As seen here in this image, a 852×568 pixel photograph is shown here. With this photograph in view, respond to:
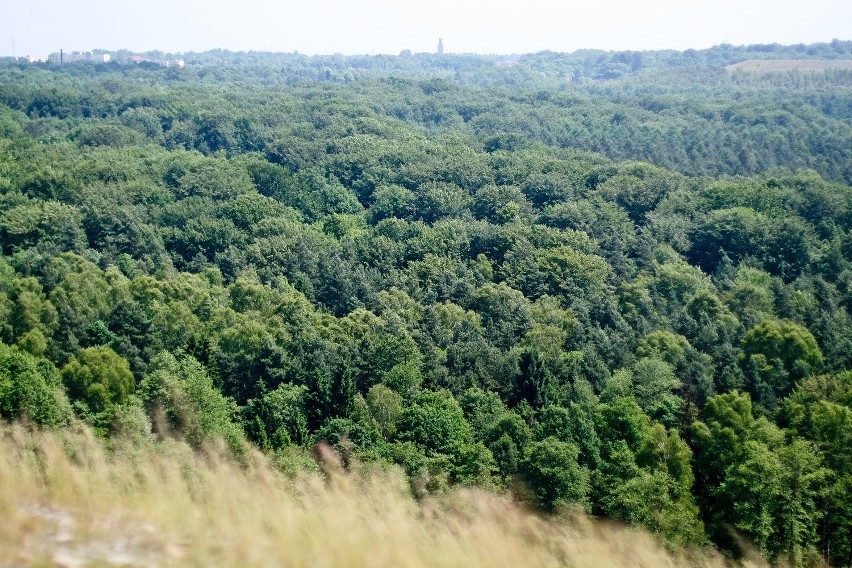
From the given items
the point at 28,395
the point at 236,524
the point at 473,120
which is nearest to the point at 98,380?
the point at 28,395

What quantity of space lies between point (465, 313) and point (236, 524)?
33.2 meters

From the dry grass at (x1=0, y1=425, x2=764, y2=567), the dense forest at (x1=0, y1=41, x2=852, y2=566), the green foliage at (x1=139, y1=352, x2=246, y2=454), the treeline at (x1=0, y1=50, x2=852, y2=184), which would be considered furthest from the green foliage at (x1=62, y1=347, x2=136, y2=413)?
the treeline at (x1=0, y1=50, x2=852, y2=184)

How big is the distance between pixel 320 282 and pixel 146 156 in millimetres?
40282

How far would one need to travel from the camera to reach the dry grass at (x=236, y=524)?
22.7ft

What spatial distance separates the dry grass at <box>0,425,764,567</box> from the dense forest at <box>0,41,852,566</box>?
8414mm

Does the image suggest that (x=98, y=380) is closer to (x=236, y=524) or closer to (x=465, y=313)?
(x=465, y=313)

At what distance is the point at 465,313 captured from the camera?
4044 cm

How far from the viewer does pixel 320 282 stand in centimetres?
4797

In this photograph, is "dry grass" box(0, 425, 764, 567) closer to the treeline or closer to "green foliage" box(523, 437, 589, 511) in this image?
"green foliage" box(523, 437, 589, 511)

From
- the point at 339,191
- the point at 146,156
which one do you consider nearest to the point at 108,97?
the point at 146,156

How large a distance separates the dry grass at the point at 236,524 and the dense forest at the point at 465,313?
841cm

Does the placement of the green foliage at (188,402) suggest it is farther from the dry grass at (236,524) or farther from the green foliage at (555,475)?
the dry grass at (236,524)

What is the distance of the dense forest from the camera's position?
23.0 meters

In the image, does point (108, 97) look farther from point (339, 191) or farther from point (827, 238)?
point (827, 238)
